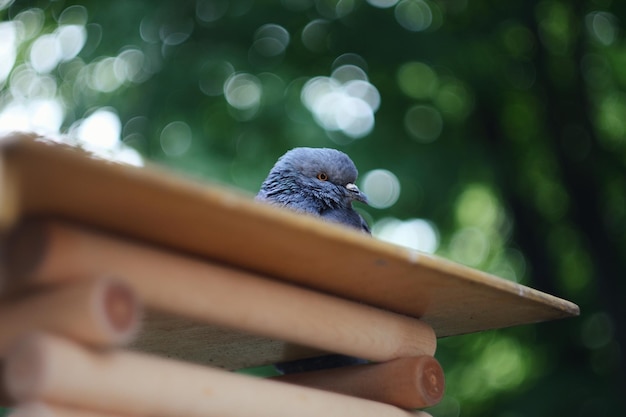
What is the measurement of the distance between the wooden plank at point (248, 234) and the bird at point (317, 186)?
1.22m

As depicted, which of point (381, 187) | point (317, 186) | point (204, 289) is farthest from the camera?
point (381, 187)

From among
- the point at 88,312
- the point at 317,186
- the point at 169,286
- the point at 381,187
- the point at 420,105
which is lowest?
the point at 88,312

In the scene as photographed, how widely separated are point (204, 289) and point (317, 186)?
211 cm

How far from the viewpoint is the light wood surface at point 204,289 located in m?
1.66

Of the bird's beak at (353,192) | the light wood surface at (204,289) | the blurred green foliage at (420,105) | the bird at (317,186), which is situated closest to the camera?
the light wood surface at (204,289)

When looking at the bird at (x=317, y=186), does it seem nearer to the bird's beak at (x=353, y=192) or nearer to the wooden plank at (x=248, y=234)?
the bird's beak at (x=353, y=192)

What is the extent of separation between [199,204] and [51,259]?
28 centimetres

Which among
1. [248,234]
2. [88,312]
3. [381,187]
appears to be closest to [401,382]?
[248,234]

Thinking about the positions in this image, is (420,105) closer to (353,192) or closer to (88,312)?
(353,192)

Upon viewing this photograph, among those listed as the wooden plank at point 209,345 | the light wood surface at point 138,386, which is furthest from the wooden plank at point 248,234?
the wooden plank at point 209,345

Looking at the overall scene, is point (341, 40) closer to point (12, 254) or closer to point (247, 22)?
point (247, 22)

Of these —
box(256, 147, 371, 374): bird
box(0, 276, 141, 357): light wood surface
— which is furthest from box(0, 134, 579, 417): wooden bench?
box(256, 147, 371, 374): bird

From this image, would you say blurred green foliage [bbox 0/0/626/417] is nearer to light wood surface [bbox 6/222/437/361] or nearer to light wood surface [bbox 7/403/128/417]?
light wood surface [bbox 6/222/437/361]

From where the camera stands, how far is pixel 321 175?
4.05m
